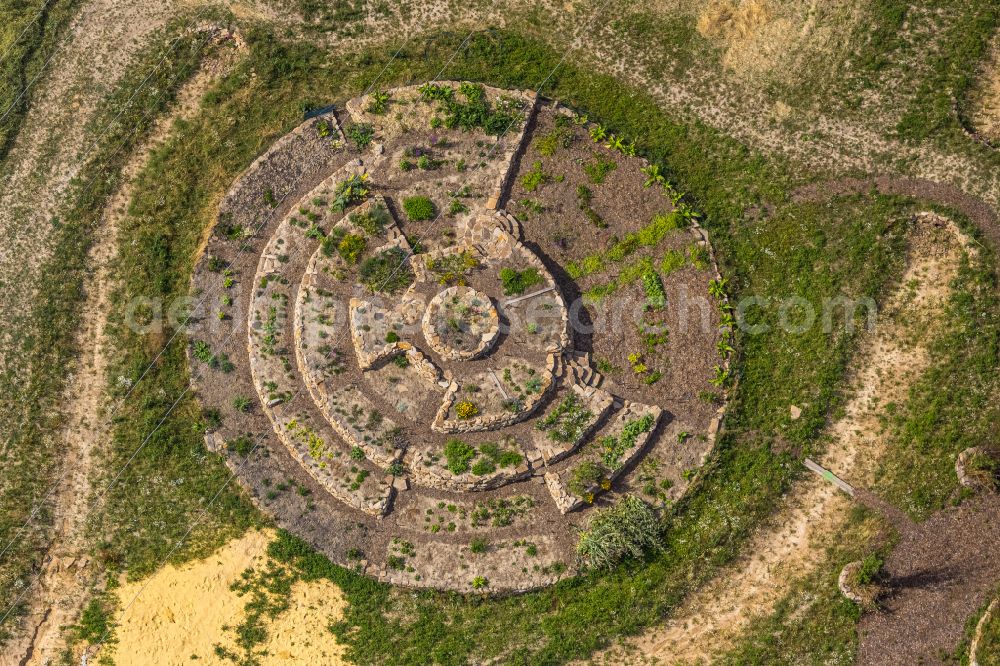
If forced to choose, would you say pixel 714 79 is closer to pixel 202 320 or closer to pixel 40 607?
pixel 202 320

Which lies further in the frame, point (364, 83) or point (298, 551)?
point (364, 83)

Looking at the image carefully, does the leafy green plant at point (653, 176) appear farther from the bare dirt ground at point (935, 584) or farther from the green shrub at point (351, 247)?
the bare dirt ground at point (935, 584)

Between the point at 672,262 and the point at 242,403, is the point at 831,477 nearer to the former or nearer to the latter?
the point at 672,262

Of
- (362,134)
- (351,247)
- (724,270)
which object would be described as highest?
(362,134)

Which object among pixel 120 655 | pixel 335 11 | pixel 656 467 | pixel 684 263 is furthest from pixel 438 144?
pixel 120 655

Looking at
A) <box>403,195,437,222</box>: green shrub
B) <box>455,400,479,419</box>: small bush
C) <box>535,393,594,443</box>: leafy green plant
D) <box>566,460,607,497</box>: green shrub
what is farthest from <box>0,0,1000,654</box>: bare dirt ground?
<box>455,400,479,419</box>: small bush

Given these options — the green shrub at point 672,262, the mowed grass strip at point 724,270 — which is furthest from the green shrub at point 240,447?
the green shrub at point 672,262

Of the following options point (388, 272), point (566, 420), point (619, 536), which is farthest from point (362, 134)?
point (619, 536)
